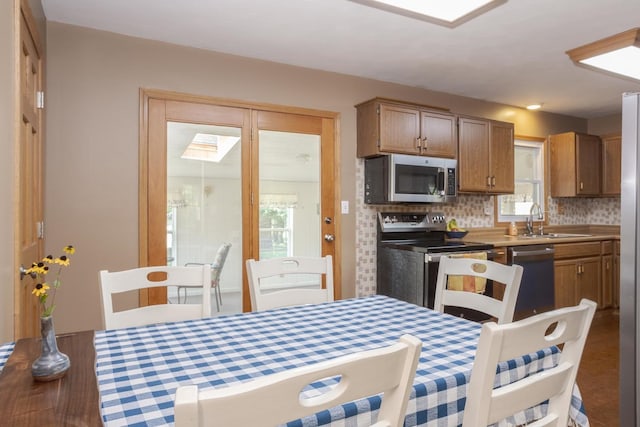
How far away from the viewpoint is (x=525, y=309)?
3926 millimetres

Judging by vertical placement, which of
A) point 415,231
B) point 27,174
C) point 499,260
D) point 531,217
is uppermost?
point 27,174

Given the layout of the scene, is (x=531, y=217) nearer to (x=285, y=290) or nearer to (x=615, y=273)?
(x=615, y=273)

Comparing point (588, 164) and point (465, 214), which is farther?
point (588, 164)

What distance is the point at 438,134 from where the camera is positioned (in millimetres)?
3881

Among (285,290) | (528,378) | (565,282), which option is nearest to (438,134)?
(565,282)

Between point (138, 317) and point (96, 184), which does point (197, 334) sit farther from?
point (96, 184)

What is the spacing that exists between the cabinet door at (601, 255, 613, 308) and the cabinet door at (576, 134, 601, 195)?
84cm

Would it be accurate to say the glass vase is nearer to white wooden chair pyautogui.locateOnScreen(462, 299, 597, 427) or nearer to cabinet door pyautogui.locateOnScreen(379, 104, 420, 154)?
white wooden chair pyautogui.locateOnScreen(462, 299, 597, 427)

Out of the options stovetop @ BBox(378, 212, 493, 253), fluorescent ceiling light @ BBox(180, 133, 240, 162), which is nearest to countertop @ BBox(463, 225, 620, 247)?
stovetop @ BBox(378, 212, 493, 253)

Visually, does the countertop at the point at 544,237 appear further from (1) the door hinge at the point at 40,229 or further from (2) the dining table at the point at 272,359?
(1) the door hinge at the point at 40,229

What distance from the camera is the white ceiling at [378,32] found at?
2.48 m

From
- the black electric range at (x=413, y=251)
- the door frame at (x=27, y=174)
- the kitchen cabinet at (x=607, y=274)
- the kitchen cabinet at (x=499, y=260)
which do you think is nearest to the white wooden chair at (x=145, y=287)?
the door frame at (x=27, y=174)

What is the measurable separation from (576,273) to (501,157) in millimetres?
1496

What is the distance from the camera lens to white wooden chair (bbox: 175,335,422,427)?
1.68 feet
